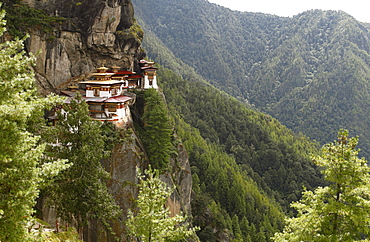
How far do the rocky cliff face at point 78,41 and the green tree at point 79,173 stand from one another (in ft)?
73.2

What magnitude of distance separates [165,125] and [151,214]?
2294 cm

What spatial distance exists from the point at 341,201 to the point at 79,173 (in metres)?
16.4

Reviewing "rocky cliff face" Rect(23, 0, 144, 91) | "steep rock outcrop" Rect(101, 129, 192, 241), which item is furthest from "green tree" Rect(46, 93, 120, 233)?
"rocky cliff face" Rect(23, 0, 144, 91)

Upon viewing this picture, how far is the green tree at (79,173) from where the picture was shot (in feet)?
65.2

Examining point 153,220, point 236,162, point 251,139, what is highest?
point 153,220

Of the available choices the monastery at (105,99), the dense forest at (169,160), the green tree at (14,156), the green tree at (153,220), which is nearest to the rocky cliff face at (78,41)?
the dense forest at (169,160)

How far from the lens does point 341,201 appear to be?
14.5 metres

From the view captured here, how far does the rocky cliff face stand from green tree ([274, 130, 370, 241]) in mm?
37267

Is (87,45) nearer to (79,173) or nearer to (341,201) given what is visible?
(79,173)

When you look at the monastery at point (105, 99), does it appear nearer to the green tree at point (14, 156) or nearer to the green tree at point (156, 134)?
the green tree at point (156, 134)

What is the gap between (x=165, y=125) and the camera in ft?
128

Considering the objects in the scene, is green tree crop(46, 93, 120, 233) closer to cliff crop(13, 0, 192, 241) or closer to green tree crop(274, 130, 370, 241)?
cliff crop(13, 0, 192, 241)

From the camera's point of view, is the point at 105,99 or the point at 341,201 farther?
the point at 105,99

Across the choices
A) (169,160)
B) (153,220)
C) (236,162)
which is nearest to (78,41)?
(169,160)
